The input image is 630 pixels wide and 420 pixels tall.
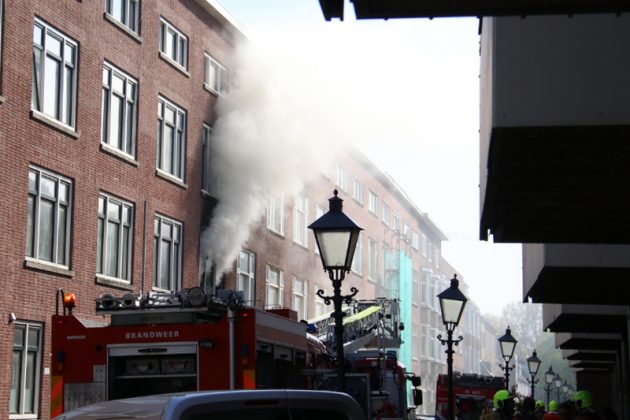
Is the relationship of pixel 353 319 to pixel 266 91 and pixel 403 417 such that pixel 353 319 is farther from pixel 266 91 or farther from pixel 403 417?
pixel 266 91

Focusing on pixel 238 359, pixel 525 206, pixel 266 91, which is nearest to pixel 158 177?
pixel 266 91

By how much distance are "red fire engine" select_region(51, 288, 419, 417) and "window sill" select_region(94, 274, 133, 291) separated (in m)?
11.1

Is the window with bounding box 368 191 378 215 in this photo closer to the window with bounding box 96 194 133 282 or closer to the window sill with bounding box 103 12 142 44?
the window sill with bounding box 103 12 142 44

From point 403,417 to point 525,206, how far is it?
28.1 ft

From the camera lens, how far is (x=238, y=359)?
523 inches

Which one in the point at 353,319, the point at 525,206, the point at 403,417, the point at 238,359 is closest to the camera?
the point at 525,206

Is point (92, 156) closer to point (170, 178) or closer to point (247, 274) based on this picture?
point (170, 178)

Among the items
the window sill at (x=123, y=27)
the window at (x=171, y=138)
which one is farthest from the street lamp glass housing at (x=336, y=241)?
the window at (x=171, y=138)

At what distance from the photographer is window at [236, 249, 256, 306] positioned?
3425 centimetres

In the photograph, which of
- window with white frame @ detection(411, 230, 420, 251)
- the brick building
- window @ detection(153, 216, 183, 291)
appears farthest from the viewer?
window with white frame @ detection(411, 230, 420, 251)

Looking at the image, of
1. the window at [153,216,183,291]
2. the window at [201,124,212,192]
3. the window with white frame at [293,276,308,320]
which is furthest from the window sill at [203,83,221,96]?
the window with white frame at [293,276,308,320]

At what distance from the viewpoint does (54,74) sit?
2386 centimetres

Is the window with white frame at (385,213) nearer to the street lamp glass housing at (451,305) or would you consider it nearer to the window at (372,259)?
the window at (372,259)

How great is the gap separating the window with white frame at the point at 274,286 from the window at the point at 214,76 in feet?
21.3
